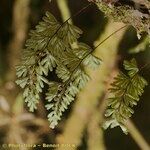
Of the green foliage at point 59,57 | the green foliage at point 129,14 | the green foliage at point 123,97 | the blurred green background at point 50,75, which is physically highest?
the green foliage at point 129,14

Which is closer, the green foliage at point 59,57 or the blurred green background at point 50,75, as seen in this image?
the green foliage at point 59,57

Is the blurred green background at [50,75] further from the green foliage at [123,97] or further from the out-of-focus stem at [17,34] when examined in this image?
the green foliage at [123,97]

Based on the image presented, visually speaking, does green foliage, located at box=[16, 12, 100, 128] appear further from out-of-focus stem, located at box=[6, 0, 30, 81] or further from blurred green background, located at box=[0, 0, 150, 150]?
out-of-focus stem, located at box=[6, 0, 30, 81]

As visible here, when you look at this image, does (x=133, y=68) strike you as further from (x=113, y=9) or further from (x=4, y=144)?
(x=4, y=144)

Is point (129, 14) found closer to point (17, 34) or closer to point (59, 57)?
point (59, 57)

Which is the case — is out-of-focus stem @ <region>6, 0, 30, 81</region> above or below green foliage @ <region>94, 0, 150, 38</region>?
below

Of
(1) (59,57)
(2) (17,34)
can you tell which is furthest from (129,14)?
(2) (17,34)

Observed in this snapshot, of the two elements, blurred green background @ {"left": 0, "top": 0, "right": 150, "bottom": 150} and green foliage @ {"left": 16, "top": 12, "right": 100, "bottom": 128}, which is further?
blurred green background @ {"left": 0, "top": 0, "right": 150, "bottom": 150}

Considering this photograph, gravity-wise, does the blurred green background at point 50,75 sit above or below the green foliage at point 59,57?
below

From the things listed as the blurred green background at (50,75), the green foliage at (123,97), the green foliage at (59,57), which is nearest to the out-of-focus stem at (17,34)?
the blurred green background at (50,75)

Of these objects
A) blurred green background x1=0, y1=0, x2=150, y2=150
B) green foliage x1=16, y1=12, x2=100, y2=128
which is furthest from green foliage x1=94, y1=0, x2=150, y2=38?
blurred green background x1=0, y1=0, x2=150, y2=150
